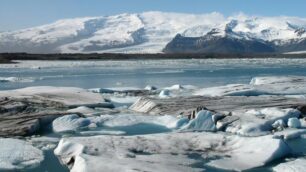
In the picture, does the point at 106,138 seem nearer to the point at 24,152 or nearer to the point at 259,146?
the point at 24,152

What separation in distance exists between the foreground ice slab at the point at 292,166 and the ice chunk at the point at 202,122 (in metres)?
3.03

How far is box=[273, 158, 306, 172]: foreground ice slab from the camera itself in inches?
298

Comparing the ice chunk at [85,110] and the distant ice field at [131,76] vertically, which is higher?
the ice chunk at [85,110]

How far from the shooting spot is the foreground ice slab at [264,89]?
1670cm

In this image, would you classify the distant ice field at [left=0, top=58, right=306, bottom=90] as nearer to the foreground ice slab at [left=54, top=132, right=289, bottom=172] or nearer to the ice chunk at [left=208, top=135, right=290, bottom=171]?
the foreground ice slab at [left=54, top=132, right=289, bottom=172]

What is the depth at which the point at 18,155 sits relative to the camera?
8531 millimetres

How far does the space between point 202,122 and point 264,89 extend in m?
7.63

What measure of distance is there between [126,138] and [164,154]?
1.13 meters

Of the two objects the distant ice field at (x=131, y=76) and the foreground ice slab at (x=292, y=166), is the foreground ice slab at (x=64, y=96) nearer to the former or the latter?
the distant ice field at (x=131, y=76)

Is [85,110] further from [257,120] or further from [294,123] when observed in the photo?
[294,123]

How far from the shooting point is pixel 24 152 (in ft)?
28.8

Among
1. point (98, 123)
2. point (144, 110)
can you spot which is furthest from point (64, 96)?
point (98, 123)

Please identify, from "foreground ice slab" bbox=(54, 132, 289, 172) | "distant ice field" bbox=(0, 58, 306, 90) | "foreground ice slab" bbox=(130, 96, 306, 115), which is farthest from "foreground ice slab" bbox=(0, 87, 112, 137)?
"distant ice field" bbox=(0, 58, 306, 90)

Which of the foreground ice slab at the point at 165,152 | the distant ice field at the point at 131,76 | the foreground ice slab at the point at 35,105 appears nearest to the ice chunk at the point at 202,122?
the foreground ice slab at the point at 165,152
